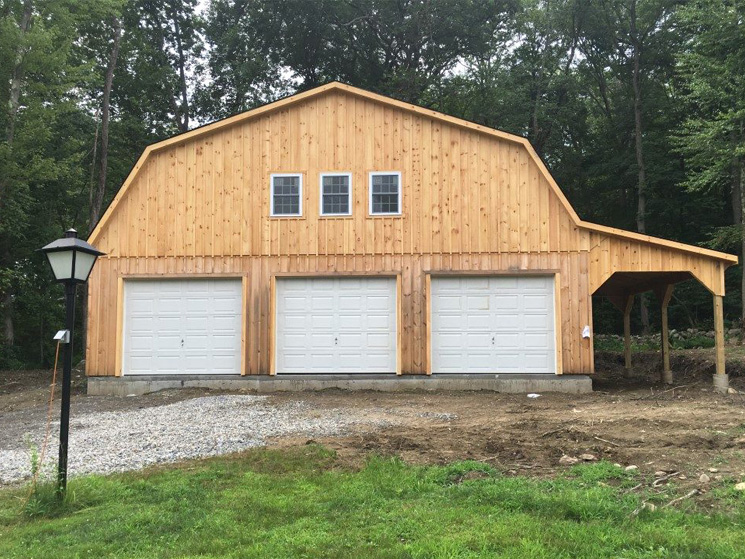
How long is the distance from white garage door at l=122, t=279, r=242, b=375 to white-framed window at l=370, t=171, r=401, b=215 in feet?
11.4

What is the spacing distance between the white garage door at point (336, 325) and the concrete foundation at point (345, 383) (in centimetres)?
29

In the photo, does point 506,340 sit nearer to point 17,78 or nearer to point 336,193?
point 336,193

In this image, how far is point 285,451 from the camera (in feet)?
21.5

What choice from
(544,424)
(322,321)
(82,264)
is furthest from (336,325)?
(82,264)

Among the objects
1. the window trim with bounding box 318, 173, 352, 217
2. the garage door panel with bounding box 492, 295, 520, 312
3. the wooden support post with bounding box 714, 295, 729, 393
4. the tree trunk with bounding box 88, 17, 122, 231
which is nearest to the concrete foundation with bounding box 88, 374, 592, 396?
the garage door panel with bounding box 492, 295, 520, 312

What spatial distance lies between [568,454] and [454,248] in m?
7.16

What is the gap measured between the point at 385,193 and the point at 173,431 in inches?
275

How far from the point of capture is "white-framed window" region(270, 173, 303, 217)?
13.0m

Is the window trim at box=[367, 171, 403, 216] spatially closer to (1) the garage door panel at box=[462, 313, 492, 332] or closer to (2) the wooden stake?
(1) the garage door panel at box=[462, 313, 492, 332]

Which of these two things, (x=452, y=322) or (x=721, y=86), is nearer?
(x=452, y=322)

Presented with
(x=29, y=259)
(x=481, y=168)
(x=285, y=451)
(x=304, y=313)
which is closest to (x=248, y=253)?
(x=304, y=313)

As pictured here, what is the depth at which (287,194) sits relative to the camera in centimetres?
1301

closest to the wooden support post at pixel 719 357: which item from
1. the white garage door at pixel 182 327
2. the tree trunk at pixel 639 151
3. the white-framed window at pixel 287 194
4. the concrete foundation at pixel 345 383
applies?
the concrete foundation at pixel 345 383

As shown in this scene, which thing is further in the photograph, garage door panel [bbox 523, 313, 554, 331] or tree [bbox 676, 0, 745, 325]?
tree [bbox 676, 0, 745, 325]
